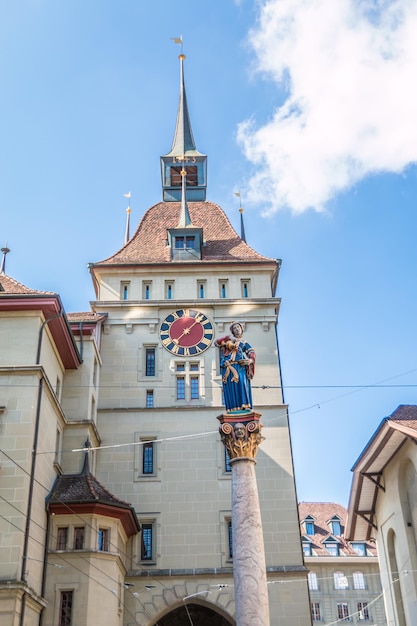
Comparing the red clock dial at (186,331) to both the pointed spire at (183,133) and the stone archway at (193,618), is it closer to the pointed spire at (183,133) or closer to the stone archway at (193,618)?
the stone archway at (193,618)

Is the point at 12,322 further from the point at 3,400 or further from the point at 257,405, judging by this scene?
the point at 257,405

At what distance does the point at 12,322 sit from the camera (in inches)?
1012

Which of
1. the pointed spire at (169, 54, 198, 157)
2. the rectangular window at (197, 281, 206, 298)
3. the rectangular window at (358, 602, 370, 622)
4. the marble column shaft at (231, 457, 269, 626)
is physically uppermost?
the pointed spire at (169, 54, 198, 157)

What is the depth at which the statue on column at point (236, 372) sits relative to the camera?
18250 mm

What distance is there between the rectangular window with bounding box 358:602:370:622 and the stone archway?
24277 millimetres

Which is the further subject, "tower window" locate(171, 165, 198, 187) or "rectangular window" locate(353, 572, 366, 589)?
"rectangular window" locate(353, 572, 366, 589)

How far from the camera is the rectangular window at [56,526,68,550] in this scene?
25.3 meters

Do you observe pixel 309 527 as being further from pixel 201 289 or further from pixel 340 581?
pixel 201 289

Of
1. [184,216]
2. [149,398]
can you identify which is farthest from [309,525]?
[149,398]

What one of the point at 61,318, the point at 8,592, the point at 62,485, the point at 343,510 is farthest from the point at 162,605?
the point at 343,510

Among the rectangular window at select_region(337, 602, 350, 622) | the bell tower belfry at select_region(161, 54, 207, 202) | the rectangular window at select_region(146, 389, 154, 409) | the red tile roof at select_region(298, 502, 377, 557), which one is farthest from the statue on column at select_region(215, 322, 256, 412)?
the rectangular window at select_region(337, 602, 350, 622)

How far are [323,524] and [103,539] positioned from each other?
36.9 meters

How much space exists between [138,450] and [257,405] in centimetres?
523

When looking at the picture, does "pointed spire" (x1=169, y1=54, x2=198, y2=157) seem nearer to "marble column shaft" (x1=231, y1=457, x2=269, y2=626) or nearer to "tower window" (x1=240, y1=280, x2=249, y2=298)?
"tower window" (x1=240, y1=280, x2=249, y2=298)
